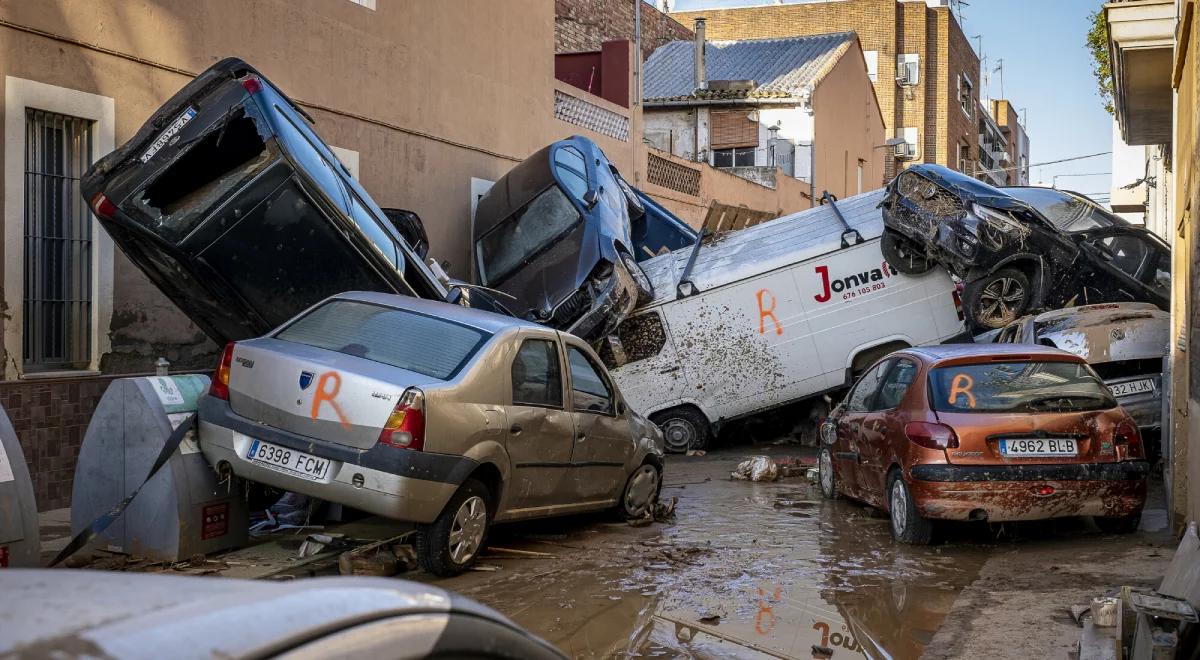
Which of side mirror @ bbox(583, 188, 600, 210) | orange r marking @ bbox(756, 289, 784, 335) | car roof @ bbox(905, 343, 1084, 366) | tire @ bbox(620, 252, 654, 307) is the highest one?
side mirror @ bbox(583, 188, 600, 210)

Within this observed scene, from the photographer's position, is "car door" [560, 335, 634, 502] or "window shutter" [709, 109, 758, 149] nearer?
"car door" [560, 335, 634, 502]

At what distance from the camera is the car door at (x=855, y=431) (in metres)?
9.54

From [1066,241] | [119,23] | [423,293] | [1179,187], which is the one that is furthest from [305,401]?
[1066,241]

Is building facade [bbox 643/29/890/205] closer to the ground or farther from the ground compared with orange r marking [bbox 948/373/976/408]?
farther from the ground

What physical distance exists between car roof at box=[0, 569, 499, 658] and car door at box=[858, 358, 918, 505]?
22.5 ft

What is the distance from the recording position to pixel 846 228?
1454 cm

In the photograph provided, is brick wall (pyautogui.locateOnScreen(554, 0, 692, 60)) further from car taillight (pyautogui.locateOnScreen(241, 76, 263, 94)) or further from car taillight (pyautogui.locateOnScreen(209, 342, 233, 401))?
car taillight (pyautogui.locateOnScreen(209, 342, 233, 401))

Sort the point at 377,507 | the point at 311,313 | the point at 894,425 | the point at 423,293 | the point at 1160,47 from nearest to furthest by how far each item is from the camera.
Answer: the point at 377,507 < the point at 311,313 < the point at 894,425 < the point at 423,293 < the point at 1160,47

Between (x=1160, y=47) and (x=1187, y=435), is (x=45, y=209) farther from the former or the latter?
(x=1160, y=47)

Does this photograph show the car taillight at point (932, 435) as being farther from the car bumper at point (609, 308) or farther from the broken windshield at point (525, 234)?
the broken windshield at point (525, 234)

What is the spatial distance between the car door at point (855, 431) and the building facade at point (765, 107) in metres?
22.7

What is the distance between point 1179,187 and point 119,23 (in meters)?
8.53

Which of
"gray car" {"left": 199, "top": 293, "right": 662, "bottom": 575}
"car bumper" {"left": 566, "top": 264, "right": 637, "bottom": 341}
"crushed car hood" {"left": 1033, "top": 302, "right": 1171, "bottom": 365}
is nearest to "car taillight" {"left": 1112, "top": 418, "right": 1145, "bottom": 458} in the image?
"crushed car hood" {"left": 1033, "top": 302, "right": 1171, "bottom": 365}

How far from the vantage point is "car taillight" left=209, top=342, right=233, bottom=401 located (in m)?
7.22
